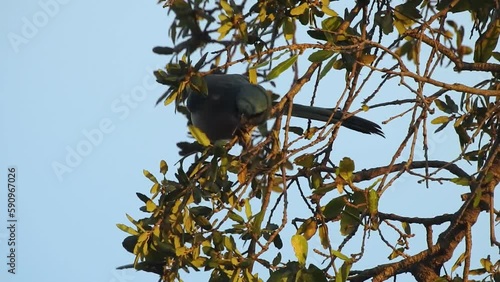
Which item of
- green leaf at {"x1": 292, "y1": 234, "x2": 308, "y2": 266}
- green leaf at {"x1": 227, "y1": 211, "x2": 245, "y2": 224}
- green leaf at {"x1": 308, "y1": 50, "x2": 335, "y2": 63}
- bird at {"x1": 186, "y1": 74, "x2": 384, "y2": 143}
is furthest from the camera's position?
bird at {"x1": 186, "y1": 74, "x2": 384, "y2": 143}

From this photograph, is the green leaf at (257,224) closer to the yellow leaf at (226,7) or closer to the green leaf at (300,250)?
the green leaf at (300,250)

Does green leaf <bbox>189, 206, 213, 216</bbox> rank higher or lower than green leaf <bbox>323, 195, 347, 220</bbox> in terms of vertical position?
lower

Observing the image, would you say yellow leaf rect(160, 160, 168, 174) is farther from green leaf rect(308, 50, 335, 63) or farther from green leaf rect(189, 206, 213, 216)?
green leaf rect(308, 50, 335, 63)

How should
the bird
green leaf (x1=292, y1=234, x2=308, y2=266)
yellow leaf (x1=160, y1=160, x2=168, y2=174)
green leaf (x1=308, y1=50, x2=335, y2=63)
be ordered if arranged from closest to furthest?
green leaf (x1=292, y1=234, x2=308, y2=266) → green leaf (x1=308, y1=50, x2=335, y2=63) → yellow leaf (x1=160, y1=160, x2=168, y2=174) → the bird

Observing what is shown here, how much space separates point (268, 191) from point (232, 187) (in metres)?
0.16

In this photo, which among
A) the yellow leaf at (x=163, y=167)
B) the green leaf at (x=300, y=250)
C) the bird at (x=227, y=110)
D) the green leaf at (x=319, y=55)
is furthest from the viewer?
the bird at (x=227, y=110)

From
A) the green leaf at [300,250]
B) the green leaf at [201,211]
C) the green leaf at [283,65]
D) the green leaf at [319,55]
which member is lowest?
the green leaf at [300,250]

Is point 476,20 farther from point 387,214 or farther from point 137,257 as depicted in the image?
point 137,257

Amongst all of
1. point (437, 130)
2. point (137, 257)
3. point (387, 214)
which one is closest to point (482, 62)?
point (437, 130)

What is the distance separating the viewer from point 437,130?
3.23 m

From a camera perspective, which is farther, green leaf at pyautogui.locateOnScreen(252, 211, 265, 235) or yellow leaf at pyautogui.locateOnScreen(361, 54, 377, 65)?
yellow leaf at pyautogui.locateOnScreen(361, 54, 377, 65)

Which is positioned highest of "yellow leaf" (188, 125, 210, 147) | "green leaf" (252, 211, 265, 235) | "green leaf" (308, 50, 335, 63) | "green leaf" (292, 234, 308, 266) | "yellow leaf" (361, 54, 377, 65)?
"yellow leaf" (361, 54, 377, 65)

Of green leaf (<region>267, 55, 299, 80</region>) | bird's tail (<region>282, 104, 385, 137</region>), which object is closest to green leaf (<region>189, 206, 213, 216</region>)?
green leaf (<region>267, 55, 299, 80</region>)

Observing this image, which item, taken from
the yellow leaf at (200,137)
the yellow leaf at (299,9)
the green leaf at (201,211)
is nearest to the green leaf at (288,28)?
the yellow leaf at (299,9)
